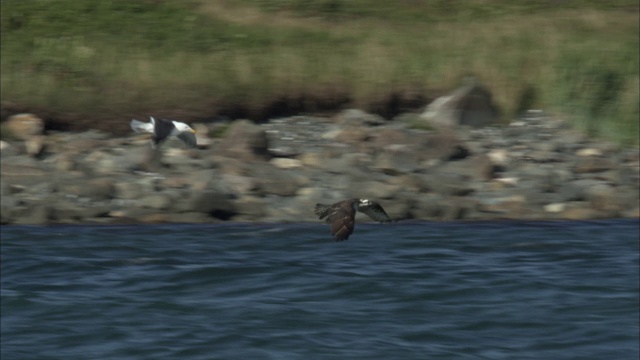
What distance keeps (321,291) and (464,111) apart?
6.14 m

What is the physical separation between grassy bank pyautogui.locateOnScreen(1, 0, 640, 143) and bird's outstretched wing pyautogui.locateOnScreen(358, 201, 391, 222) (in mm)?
8365

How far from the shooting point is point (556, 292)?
12750mm

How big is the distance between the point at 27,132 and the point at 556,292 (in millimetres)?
7188

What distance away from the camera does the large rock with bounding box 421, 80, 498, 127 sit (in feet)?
60.1

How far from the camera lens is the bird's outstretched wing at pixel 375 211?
9498 mm

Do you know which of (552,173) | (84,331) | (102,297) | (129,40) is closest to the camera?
(84,331)

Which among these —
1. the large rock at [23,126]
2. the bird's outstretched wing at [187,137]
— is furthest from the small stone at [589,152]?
the large rock at [23,126]

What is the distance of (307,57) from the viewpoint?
19547 mm

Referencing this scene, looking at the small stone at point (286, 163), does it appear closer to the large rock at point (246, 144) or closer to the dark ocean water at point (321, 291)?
the large rock at point (246, 144)

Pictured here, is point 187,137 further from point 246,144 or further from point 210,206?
point 246,144

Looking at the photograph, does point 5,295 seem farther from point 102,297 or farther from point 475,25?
point 475,25

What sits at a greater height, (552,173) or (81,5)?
(81,5)

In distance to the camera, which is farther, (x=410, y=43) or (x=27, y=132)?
(x=410, y=43)

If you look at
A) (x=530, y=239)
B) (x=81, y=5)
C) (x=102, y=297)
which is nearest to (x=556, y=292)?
(x=530, y=239)
